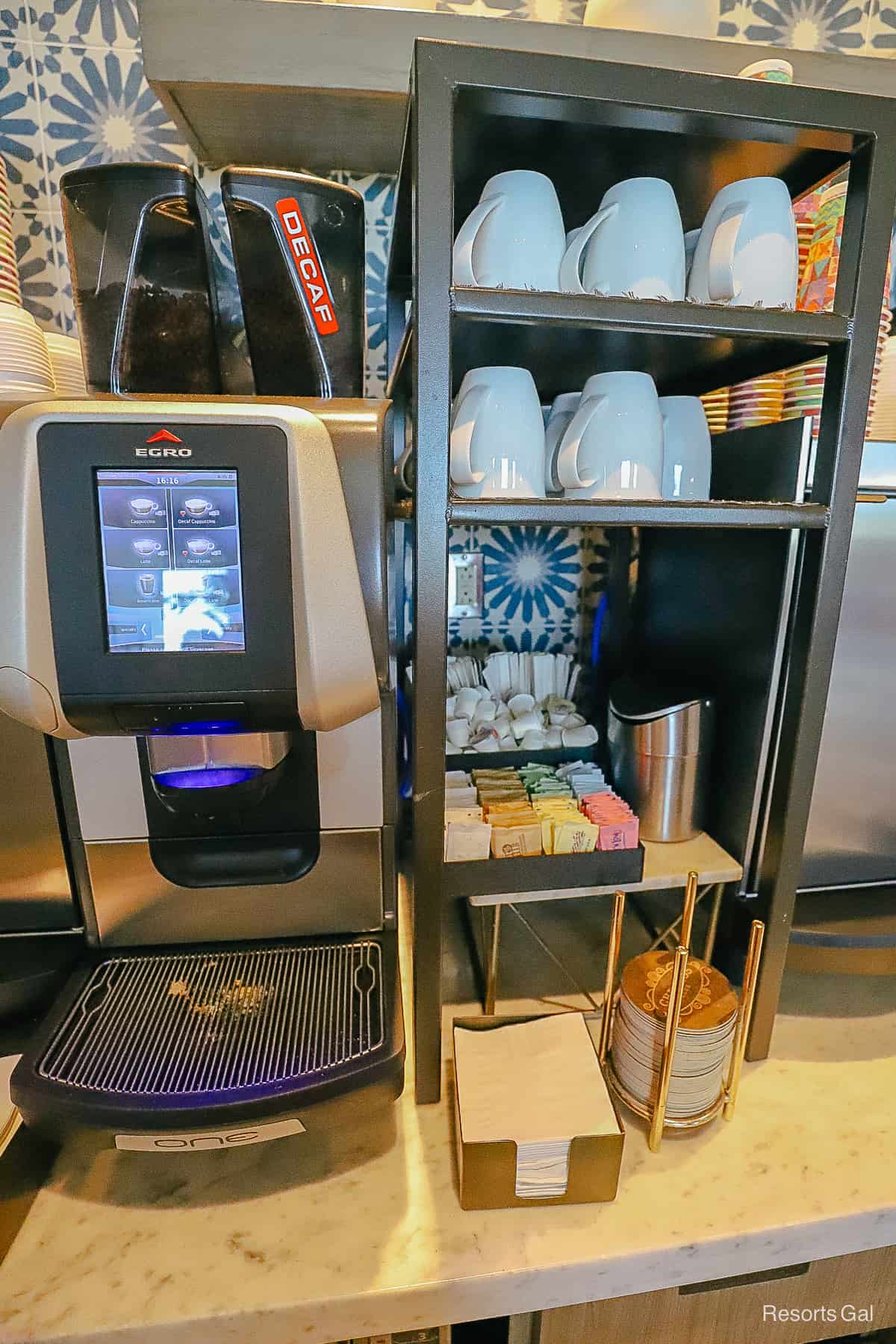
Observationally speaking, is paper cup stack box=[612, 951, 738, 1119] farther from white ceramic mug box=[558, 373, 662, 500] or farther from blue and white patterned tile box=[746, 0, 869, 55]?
blue and white patterned tile box=[746, 0, 869, 55]

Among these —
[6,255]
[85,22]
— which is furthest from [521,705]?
[85,22]

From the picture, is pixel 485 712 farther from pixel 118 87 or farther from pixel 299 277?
pixel 118 87

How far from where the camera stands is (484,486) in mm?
679

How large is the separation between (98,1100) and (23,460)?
538mm

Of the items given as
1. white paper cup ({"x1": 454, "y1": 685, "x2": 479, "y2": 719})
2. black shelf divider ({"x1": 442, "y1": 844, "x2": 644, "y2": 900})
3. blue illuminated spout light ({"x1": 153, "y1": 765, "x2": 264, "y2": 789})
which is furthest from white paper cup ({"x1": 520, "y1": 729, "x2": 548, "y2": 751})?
blue illuminated spout light ({"x1": 153, "y1": 765, "x2": 264, "y2": 789})

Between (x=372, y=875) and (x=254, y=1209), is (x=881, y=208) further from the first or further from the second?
(x=254, y=1209)

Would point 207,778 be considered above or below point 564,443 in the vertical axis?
below

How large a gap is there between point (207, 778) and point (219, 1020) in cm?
24

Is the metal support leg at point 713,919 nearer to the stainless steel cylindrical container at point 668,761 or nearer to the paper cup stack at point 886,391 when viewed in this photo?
the stainless steel cylindrical container at point 668,761

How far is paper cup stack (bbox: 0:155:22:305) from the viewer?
0.96 meters

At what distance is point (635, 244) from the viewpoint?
0.66 m

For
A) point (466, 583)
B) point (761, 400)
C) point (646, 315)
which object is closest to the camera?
point (646, 315)

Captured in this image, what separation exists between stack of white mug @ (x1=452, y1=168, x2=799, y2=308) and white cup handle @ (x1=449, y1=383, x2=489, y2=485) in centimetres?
10
